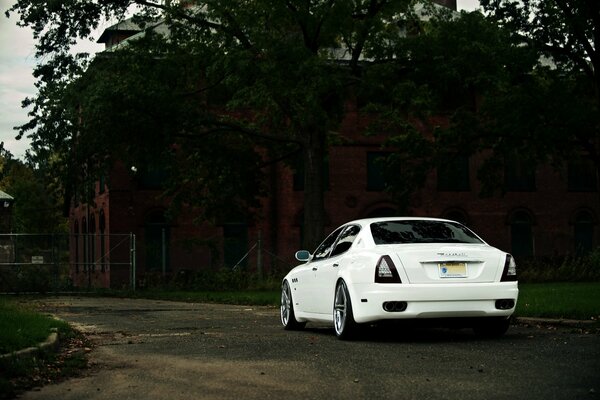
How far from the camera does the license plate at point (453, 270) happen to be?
11.7 meters

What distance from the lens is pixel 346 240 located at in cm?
1311

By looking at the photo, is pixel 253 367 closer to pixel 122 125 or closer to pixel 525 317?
pixel 525 317

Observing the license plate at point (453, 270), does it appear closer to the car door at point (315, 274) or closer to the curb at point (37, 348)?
the car door at point (315, 274)

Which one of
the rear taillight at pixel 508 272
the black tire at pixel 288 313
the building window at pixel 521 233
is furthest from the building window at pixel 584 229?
the rear taillight at pixel 508 272

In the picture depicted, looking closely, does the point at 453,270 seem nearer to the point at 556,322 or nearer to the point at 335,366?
the point at 335,366

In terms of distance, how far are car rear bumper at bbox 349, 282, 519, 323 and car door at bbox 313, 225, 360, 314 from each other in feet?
3.07

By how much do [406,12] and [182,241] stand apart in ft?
41.1

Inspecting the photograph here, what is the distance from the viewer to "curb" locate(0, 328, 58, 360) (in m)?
9.67

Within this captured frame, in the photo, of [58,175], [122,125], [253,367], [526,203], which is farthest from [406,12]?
[253,367]

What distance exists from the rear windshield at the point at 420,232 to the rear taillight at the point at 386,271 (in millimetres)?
612

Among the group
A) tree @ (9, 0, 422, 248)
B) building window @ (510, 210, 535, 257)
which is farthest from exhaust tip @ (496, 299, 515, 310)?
building window @ (510, 210, 535, 257)

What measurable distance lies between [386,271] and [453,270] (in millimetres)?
782

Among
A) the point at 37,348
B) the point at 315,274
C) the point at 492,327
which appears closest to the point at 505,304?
the point at 492,327

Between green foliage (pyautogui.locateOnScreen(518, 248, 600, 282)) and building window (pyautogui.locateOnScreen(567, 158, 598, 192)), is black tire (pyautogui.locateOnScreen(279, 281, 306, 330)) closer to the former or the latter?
green foliage (pyautogui.locateOnScreen(518, 248, 600, 282))
